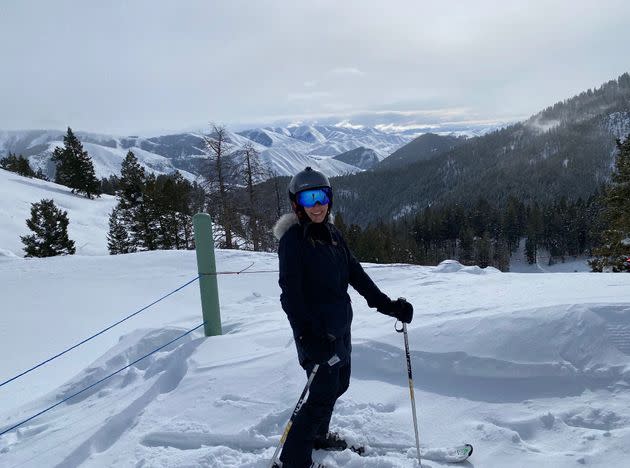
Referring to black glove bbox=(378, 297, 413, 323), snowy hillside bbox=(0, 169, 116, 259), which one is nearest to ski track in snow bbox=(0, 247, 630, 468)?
black glove bbox=(378, 297, 413, 323)

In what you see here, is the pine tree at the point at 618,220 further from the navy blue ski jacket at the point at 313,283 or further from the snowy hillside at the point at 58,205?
the snowy hillside at the point at 58,205

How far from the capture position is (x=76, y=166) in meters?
47.0

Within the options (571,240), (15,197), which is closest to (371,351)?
(15,197)

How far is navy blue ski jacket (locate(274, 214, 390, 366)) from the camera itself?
268 centimetres

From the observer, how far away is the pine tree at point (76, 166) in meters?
46.1

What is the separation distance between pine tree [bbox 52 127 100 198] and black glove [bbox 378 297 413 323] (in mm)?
49923

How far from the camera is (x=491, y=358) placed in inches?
151

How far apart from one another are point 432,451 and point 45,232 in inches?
1263

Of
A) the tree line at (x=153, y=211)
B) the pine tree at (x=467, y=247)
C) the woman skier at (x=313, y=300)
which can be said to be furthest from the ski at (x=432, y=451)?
the pine tree at (x=467, y=247)

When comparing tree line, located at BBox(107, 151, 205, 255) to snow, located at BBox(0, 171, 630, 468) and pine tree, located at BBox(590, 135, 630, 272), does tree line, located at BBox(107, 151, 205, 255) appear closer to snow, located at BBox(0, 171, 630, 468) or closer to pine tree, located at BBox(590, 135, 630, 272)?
snow, located at BBox(0, 171, 630, 468)

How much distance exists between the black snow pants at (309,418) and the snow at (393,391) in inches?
13.9

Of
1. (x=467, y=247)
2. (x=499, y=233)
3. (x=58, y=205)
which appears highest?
(x=58, y=205)

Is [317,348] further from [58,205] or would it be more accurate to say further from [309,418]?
[58,205]

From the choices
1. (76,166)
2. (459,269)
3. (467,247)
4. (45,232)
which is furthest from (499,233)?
(459,269)
